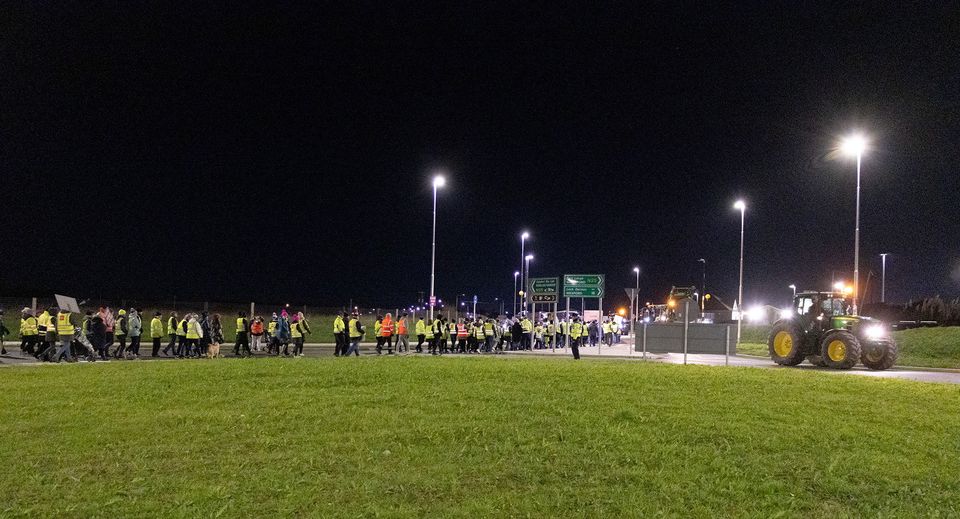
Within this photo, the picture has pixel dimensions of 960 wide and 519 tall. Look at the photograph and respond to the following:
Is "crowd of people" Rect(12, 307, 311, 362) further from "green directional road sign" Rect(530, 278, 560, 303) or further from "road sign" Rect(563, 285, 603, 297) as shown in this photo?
"road sign" Rect(563, 285, 603, 297)

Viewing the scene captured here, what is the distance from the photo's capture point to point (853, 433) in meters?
8.44

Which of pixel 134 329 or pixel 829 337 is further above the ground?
pixel 829 337

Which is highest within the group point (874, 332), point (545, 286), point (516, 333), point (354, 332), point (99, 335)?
point (545, 286)

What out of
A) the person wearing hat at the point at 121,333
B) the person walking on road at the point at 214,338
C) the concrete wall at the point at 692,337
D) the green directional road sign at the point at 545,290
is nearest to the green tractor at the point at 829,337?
the concrete wall at the point at 692,337

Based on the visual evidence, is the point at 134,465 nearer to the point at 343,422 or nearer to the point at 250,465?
the point at 250,465

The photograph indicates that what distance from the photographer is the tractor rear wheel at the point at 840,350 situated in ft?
65.4

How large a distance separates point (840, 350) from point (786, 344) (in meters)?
1.84

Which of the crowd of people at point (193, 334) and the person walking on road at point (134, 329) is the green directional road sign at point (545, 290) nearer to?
the crowd of people at point (193, 334)

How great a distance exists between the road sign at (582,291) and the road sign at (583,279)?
0.18 metres

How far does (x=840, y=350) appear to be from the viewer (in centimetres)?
2047

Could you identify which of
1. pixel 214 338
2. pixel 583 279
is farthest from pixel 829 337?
pixel 214 338

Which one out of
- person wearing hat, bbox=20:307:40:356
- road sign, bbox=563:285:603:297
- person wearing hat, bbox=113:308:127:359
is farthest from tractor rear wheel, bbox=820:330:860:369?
person wearing hat, bbox=20:307:40:356

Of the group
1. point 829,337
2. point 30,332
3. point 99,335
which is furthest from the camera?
point 30,332

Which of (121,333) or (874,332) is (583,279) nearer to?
(874,332)
